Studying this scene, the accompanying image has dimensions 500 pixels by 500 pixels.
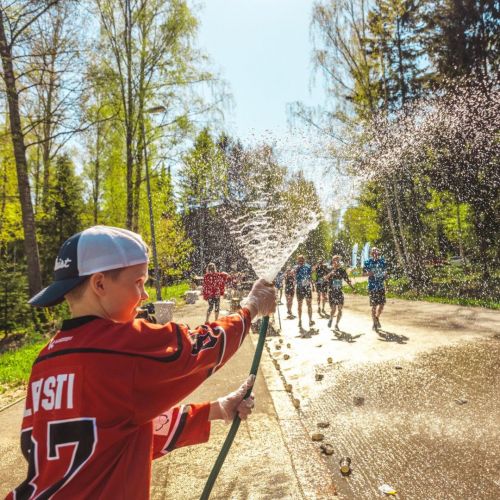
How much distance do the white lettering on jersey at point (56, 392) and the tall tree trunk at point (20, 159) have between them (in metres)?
11.3

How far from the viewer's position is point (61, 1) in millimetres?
11172

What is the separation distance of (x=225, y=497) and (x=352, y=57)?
2247cm

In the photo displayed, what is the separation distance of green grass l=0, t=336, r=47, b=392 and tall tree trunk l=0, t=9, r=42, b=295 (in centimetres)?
218

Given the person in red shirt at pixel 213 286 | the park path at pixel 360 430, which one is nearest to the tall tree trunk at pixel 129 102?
the person in red shirt at pixel 213 286

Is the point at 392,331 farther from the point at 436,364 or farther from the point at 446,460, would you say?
the point at 446,460

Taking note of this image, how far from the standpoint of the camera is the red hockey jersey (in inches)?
49.5

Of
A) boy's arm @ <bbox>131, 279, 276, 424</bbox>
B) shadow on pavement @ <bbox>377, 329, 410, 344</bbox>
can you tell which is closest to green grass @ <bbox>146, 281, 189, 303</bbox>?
shadow on pavement @ <bbox>377, 329, 410, 344</bbox>

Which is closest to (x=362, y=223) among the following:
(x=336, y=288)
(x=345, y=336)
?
(x=336, y=288)

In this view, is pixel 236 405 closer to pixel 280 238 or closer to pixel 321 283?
pixel 280 238

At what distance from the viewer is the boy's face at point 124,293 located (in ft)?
4.71

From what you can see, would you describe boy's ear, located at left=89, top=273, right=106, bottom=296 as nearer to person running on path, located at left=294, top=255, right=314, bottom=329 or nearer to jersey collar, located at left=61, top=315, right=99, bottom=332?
jersey collar, located at left=61, top=315, right=99, bottom=332

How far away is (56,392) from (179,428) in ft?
2.39

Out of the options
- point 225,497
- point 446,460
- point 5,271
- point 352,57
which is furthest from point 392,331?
point 352,57

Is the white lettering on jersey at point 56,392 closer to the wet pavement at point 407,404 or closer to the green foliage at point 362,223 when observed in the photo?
the wet pavement at point 407,404
